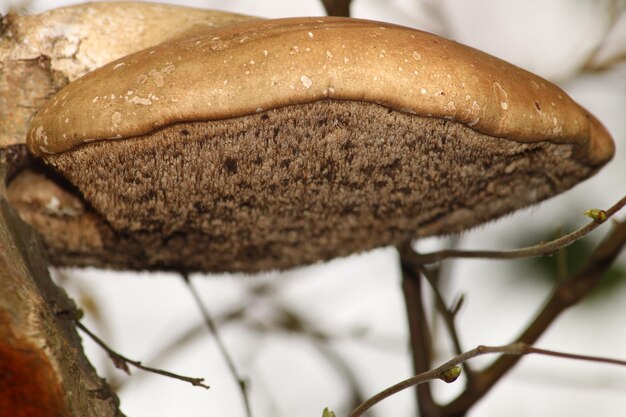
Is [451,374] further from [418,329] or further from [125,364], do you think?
[418,329]

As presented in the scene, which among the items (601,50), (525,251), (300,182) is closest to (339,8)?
(300,182)

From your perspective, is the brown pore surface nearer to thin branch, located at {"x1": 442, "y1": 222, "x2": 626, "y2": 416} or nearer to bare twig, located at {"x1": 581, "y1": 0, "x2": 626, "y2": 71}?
thin branch, located at {"x1": 442, "y1": 222, "x2": 626, "y2": 416}

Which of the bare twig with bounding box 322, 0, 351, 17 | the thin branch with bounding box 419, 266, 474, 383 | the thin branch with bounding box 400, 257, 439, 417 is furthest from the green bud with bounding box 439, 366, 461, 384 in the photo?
the bare twig with bounding box 322, 0, 351, 17

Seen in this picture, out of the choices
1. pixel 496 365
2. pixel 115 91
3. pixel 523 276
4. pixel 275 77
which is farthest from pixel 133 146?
pixel 523 276

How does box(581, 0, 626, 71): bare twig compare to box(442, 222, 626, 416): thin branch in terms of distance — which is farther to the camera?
box(581, 0, 626, 71): bare twig

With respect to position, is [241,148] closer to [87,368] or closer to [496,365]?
[87,368]

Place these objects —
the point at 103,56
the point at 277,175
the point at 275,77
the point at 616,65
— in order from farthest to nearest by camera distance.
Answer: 1. the point at 616,65
2. the point at 103,56
3. the point at 277,175
4. the point at 275,77

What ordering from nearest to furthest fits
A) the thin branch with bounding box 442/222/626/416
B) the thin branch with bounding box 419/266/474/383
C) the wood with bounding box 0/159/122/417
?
the wood with bounding box 0/159/122/417 → the thin branch with bounding box 419/266/474/383 → the thin branch with bounding box 442/222/626/416
